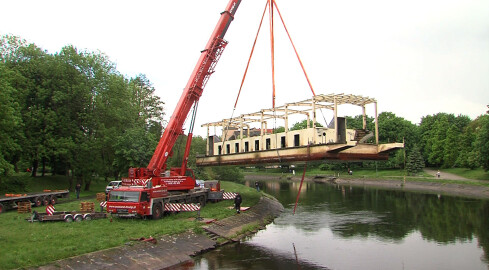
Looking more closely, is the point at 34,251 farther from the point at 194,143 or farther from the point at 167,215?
the point at 194,143

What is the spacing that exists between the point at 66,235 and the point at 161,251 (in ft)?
14.7

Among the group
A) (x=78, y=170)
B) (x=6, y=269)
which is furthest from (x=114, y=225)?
(x=78, y=170)

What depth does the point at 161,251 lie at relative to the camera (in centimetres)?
1596

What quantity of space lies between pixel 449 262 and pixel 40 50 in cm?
4270

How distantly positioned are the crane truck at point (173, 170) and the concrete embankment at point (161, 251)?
3.92 metres

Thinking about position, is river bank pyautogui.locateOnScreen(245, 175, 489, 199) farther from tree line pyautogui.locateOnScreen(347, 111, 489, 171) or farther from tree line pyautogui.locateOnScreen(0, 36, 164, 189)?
tree line pyautogui.locateOnScreen(0, 36, 164, 189)

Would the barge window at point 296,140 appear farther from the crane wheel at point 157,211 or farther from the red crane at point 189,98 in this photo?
the crane wheel at point 157,211

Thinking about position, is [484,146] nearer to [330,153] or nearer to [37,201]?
[330,153]

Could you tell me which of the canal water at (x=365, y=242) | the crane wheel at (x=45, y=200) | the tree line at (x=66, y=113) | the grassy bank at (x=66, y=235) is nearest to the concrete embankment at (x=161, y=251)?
the grassy bank at (x=66, y=235)

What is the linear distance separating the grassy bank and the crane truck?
1.26 meters

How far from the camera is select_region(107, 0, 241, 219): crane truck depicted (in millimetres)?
20844

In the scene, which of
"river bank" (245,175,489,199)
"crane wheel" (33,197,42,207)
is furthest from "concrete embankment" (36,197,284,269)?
"river bank" (245,175,489,199)

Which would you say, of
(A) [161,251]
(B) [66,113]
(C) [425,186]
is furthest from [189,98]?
(C) [425,186]

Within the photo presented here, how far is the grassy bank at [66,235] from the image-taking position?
12940 millimetres
